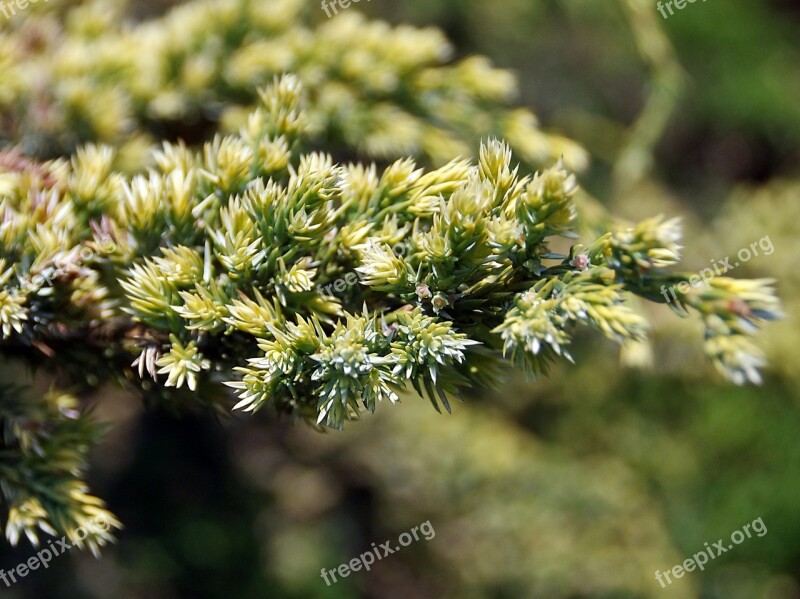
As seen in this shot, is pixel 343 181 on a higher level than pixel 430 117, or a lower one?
higher

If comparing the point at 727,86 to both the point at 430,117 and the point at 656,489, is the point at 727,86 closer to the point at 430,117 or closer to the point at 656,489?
the point at 656,489

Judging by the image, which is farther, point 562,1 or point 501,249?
point 562,1

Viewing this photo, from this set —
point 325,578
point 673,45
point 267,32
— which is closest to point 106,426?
point 267,32

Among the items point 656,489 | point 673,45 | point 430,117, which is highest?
point 430,117

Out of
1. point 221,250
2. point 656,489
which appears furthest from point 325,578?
point 221,250

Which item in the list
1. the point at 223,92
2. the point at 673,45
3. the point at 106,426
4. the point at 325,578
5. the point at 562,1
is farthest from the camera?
the point at 673,45

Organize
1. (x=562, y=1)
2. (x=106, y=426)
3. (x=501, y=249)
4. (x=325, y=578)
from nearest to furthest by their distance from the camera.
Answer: (x=501, y=249)
(x=106, y=426)
(x=562, y=1)
(x=325, y=578)

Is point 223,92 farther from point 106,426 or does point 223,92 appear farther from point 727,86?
point 727,86
